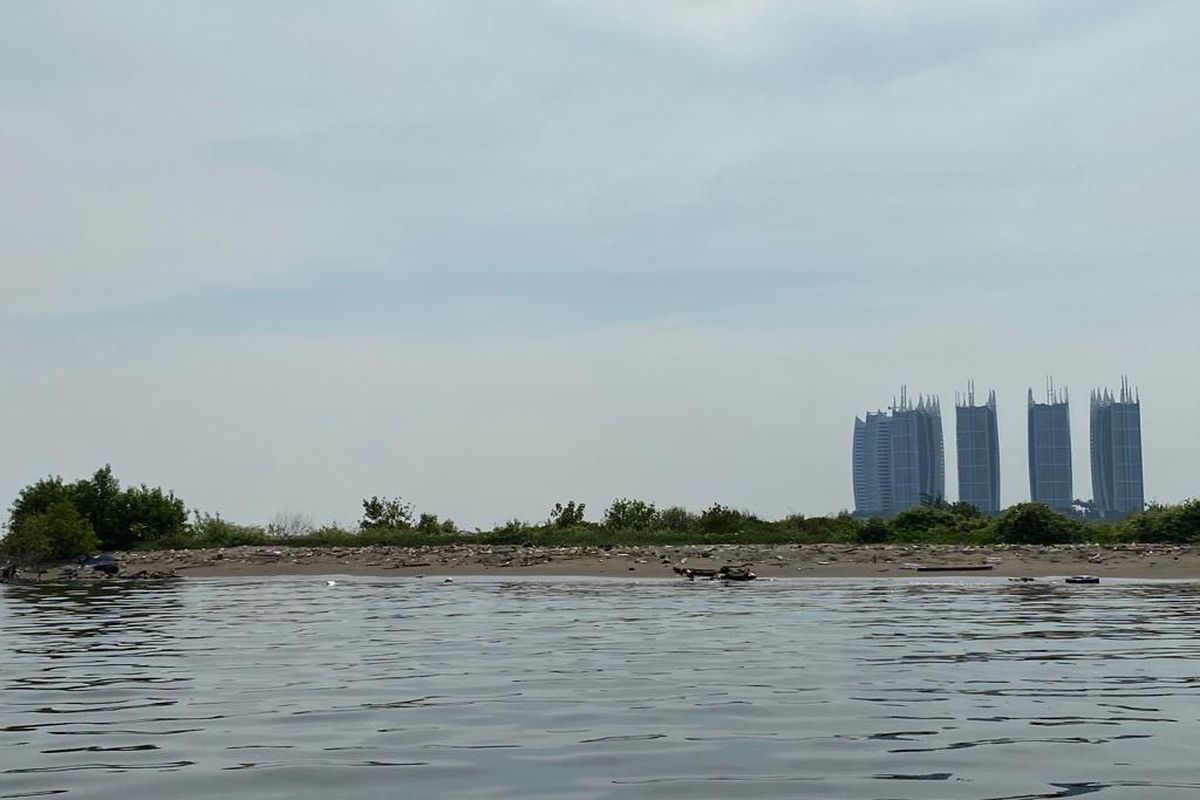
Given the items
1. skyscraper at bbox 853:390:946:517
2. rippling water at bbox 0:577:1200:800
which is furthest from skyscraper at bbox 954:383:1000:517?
rippling water at bbox 0:577:1200:800

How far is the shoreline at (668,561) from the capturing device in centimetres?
3272

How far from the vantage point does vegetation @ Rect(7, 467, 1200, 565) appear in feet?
135

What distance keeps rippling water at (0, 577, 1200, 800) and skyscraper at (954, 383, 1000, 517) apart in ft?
376

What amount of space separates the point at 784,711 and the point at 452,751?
9.32 ft

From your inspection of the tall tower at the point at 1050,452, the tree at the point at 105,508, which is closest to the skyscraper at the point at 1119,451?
the tall tower at the point at 1050,452

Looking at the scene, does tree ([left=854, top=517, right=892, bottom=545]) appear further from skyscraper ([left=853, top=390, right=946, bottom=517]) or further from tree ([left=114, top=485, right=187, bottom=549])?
skyscraper ([left=853, top=390, right=946, bottom=517])

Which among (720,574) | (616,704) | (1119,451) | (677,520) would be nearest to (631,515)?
(677,520)

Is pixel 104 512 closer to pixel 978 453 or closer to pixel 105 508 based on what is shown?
pixel 105 508

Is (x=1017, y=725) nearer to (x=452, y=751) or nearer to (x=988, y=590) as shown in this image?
Answer: (x=452, y=751)

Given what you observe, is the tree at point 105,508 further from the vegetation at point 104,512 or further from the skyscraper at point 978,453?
the skyscraper at point 978,453

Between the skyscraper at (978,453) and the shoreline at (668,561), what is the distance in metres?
95.4

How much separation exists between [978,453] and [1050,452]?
691 centimetres

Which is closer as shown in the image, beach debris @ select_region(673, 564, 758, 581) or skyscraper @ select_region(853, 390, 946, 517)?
beach debris @ select_region(673, 564, 758, 581)

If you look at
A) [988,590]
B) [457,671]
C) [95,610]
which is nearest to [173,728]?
[457,671]
